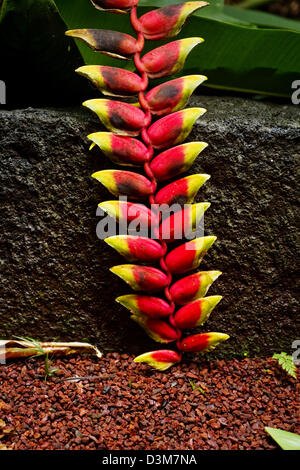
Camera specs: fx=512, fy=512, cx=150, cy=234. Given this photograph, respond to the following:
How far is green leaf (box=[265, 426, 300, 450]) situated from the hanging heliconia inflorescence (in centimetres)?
18

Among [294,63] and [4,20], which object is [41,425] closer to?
[4,20]

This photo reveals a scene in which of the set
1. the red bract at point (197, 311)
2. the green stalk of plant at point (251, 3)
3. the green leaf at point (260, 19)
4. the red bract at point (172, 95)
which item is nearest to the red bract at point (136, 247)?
the red bract at point (197, 311)

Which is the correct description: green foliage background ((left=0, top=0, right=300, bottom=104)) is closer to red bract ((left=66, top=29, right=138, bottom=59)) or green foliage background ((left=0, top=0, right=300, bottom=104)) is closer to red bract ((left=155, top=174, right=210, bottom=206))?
red bract ((left=66, top=29, right=138, bottom=59))

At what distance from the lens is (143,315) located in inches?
34.8

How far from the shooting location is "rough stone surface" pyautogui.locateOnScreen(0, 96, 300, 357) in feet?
2.91

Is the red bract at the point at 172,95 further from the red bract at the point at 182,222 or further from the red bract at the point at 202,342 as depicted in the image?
the red bract at the point at 202,342

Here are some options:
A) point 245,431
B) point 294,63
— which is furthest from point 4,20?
point 245,431

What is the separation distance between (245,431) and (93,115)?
0.58 meters

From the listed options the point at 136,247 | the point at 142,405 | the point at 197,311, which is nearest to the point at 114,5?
the point at 136,247

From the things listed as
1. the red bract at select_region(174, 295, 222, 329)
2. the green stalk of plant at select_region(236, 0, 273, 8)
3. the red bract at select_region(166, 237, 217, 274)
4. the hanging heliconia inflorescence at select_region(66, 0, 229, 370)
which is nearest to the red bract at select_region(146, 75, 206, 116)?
the hanging heliconia inflorescence at select_region(66, 0, 229, 370)

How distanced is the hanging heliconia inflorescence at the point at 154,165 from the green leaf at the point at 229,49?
9 centimetres

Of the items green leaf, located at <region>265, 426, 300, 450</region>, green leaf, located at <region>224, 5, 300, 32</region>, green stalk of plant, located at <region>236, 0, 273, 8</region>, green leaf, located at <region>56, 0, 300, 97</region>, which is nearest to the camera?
green leaf, located at <region>265, 426, 300, 450</region>

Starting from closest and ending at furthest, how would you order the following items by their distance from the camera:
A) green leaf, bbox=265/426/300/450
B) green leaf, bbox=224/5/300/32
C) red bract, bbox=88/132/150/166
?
1. green leaf, bbox=265/426/300/450
2. red bract, bbox=88/132/150/166
3. green leaf, bbox=224/5/300/32
